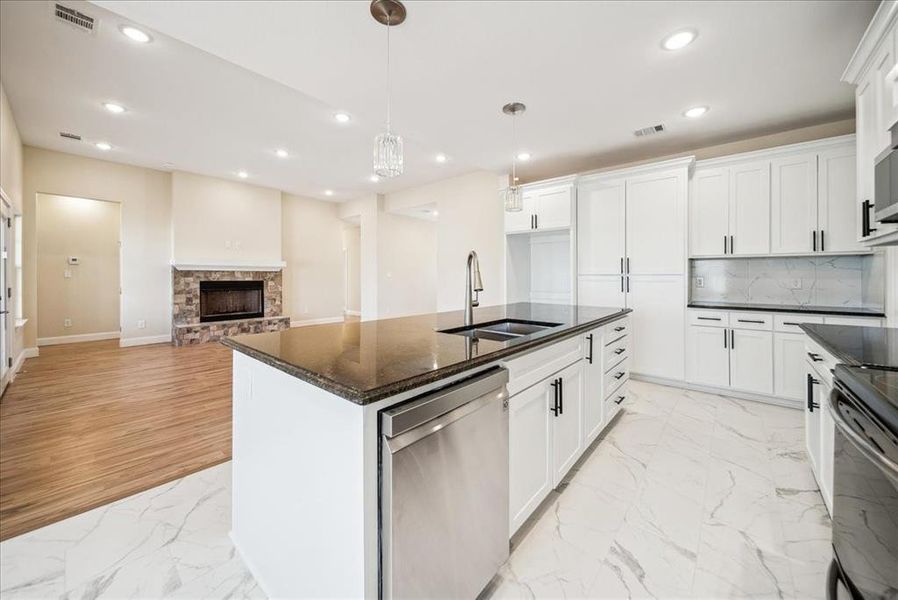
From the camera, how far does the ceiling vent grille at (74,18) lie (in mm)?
2457

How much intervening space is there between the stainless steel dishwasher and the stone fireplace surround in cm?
610

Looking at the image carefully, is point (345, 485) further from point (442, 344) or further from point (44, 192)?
point (44, 192)

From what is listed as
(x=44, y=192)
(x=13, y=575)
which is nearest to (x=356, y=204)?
(x=44, y=192)

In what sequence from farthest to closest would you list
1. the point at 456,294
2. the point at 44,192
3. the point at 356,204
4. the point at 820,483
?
the point at 356,204 → the point at 456,294 → the point at 44,192 → the point at 820,483

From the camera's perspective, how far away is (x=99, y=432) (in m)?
2.82

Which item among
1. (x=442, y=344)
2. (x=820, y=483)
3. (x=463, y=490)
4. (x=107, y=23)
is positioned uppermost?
(x=107, y=23)

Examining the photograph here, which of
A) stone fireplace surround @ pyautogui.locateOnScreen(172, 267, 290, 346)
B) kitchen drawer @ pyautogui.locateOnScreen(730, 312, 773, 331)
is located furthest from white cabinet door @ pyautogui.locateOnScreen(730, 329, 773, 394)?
stone fireplace surround @ pyautogui.locateOnScreen(172, 267, 290, 346)

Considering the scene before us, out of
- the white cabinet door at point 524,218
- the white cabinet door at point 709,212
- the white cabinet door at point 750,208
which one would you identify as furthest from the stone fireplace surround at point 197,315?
the white cabinet door at point 750,208

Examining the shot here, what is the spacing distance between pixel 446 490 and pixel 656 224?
3.94 meters

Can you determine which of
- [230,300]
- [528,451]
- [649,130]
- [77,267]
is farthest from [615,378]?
[77,267]

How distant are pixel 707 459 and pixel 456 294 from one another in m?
4.34

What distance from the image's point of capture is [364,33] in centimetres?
226

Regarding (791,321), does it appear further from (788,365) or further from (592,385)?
(592,385)

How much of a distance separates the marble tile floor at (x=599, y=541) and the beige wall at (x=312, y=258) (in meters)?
6.53
